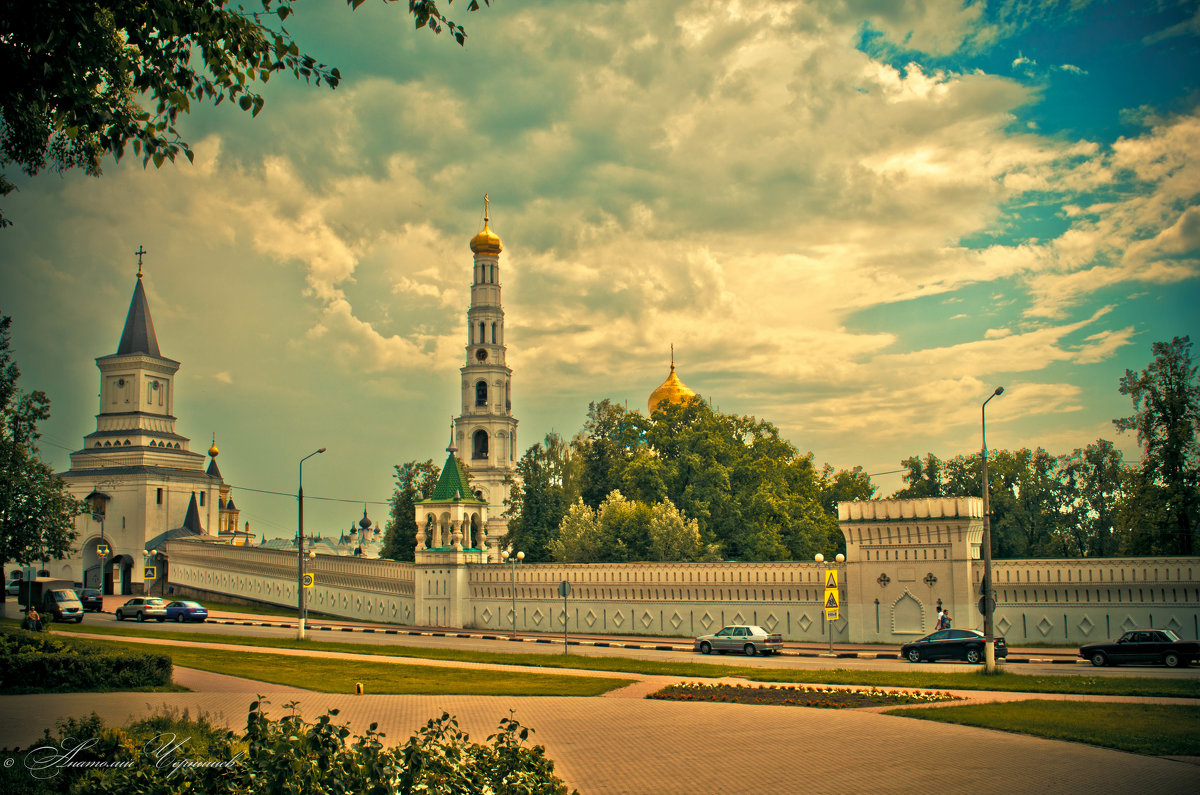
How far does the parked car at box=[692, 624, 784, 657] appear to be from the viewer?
32.2m

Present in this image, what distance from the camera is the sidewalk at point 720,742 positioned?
12.0 meters

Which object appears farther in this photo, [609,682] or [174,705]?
[609,682]

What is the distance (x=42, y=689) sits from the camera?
18469 millimetres

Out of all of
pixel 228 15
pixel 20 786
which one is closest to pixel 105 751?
pixel 20 786

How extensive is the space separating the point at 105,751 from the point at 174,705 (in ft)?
23.1

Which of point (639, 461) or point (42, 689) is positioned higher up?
point (639, 461)

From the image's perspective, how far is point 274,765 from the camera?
8.54m

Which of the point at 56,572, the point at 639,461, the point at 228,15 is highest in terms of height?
the point at 228,15

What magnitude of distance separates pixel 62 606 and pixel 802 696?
109 ft

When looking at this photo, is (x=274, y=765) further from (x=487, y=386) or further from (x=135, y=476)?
(x=487, y=386)

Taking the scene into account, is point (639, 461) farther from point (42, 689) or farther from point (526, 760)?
point (526, 760)

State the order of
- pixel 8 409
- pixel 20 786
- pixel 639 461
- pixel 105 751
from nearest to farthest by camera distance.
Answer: pixel 20 786 → pixel 105 751 → pixel 8 409 → pixel 639 461

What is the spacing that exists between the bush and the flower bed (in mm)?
10348

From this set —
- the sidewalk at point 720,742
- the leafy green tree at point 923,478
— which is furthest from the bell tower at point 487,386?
the sidewalk at point 720,742
